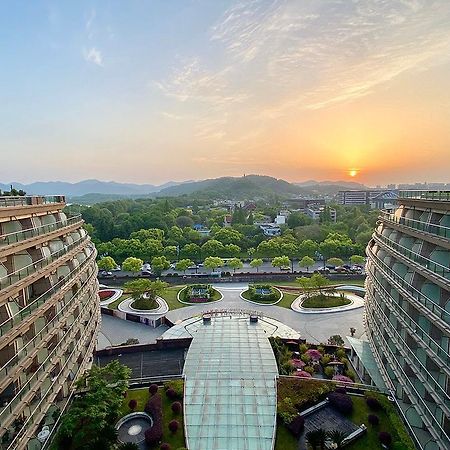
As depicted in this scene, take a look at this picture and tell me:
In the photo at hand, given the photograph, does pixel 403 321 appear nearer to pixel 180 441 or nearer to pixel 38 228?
pixel 180 441

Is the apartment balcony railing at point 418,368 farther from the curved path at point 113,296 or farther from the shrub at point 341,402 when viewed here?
the curved path at point 113,296

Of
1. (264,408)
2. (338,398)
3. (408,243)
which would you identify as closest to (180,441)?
(264,408)

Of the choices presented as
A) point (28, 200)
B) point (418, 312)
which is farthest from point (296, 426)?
point (28, 200)

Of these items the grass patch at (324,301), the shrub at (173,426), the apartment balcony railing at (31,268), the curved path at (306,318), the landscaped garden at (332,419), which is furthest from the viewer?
the grass patch at (324,301)

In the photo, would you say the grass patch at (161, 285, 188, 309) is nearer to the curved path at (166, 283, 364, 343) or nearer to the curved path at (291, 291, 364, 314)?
the curved path at (166, 283, 364, 343)

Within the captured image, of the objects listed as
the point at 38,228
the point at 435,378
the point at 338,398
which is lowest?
the point at 338,398

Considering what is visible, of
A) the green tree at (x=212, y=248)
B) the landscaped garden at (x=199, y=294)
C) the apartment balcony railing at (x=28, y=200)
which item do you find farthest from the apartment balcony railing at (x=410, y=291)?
the green tree at (x=212, y=248)

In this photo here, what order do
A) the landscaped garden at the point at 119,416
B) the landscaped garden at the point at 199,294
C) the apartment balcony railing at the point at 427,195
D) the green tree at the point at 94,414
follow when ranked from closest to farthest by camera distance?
the apartment balcony railing at the point at 427,195
the green tree at the point at 94,414
the landscaped garden at the point at 119,416
the landscaped garden at the point at 199,294
